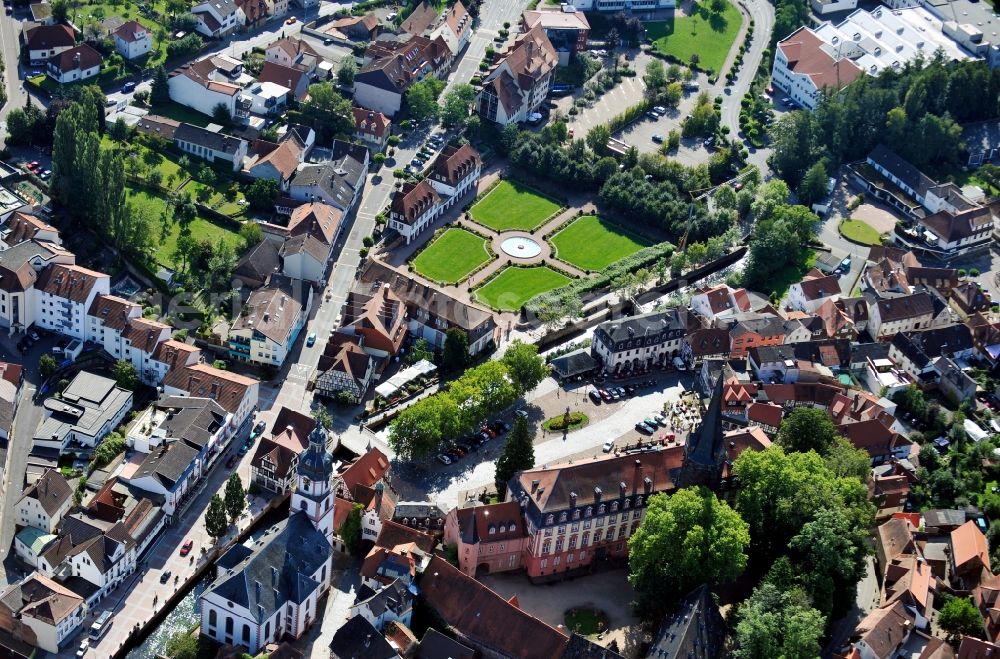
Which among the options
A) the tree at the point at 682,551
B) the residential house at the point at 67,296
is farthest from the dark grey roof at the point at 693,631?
the residential house at the point at 67,296

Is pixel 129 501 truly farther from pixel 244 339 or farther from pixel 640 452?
pixel 640 452

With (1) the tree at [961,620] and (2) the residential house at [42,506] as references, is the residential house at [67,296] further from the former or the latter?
(1) the tree at [961,620]

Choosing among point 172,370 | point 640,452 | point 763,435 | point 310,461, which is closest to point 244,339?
point 172,370

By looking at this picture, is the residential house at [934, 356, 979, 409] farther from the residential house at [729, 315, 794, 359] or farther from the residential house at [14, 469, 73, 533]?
the residential house at [14, 469, 73, 533]

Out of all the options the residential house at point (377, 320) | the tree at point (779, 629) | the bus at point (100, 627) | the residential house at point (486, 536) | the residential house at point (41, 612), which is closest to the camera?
the tree at point (779, 629)

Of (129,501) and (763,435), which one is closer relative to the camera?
(129,501)

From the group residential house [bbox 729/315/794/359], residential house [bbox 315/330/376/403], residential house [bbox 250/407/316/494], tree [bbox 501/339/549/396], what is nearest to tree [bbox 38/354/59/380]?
residential house [bbox 250/407/316/494]
